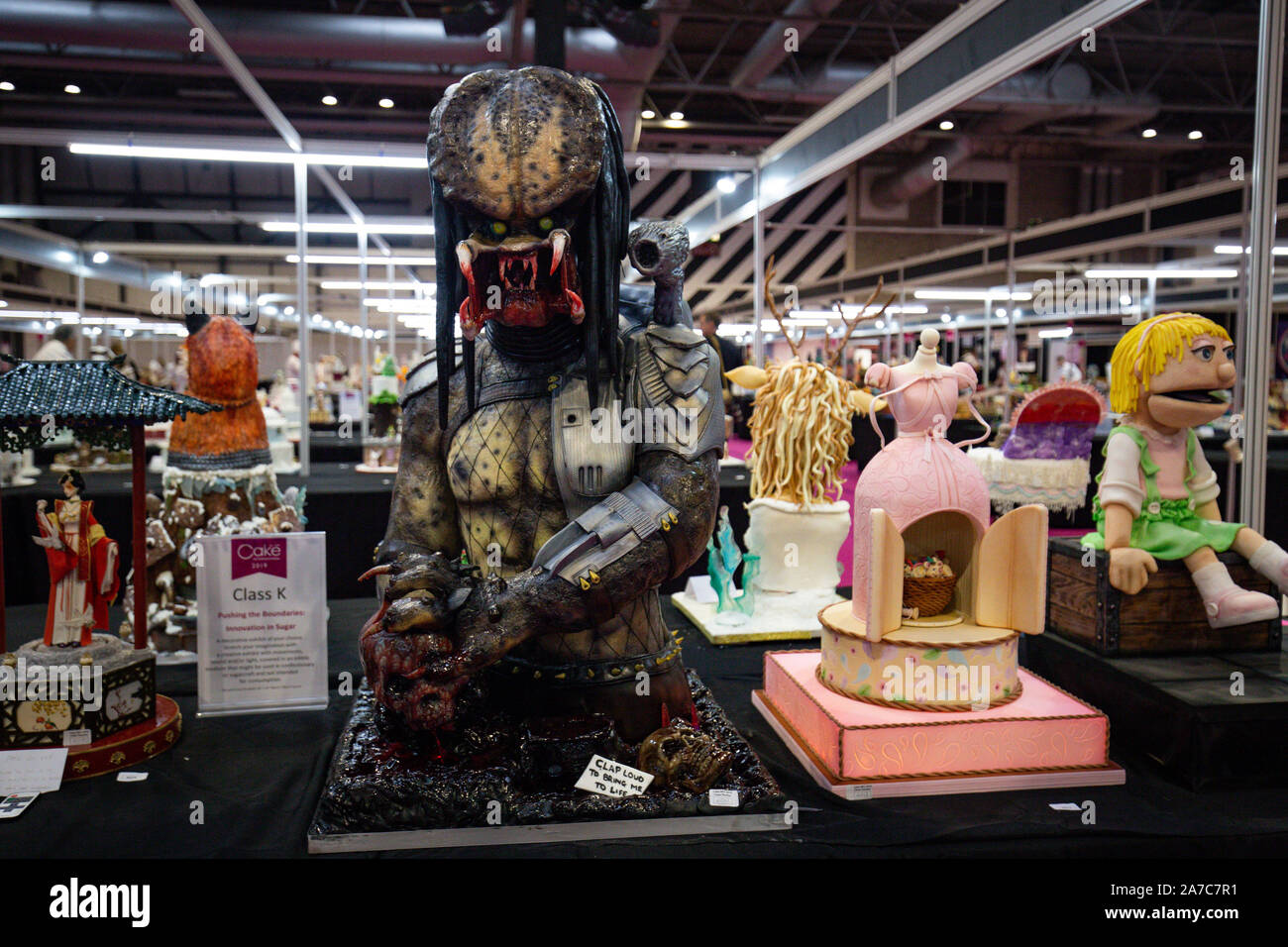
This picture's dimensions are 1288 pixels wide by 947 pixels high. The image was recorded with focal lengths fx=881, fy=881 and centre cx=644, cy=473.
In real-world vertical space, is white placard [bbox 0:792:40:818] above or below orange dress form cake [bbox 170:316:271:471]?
below

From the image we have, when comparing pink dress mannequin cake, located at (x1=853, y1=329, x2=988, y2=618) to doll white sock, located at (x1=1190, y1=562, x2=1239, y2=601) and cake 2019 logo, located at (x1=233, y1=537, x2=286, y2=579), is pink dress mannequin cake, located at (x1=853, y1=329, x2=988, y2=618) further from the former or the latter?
cake 2019 logo, located at (x1=233, y1=537, x2=286, y2=579)

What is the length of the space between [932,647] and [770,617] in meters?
1.26

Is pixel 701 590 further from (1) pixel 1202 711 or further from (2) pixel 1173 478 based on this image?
(1) pixel 1202 711

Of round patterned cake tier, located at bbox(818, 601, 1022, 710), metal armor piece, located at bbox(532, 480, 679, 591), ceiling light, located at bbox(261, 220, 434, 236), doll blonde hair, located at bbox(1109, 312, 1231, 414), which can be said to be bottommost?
round patterned cake tier, located at bbox(818, 601, 1022, 710)

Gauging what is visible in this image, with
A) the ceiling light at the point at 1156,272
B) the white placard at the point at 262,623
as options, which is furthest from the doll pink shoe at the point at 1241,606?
the ceiling light at the point at 1156,272

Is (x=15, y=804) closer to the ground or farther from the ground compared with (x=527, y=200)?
closer to the ground

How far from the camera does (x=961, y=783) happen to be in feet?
5.84

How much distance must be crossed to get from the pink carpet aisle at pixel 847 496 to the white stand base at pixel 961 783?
3.79 feet

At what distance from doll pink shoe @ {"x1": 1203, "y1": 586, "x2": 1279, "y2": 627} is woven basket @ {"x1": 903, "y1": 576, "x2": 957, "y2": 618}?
654 mm

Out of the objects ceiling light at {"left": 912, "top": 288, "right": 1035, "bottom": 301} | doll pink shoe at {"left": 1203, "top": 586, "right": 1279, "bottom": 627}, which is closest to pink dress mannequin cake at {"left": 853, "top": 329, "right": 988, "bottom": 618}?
doll pink shoe at {"left": 1203, "top": 586, "right": 1279, "bottom": 627}

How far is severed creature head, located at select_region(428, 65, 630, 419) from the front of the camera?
1.41 metres

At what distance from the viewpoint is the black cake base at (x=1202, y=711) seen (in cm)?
181

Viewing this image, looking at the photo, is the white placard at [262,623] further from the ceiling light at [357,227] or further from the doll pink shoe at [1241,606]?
the ceiling light at [357,227]

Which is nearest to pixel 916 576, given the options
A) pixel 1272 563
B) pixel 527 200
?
pixel 1272 563
